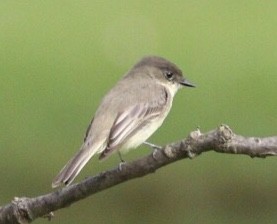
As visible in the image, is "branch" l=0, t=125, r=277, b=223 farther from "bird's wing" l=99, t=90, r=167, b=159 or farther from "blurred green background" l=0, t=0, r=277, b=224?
"blurred green background" l=0, t=0, r=277, b=224

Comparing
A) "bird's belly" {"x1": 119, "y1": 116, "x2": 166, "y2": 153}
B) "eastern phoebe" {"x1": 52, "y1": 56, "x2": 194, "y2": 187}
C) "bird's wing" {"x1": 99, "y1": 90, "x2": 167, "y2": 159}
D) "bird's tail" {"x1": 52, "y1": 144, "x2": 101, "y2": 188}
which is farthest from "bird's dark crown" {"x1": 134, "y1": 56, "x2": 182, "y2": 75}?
"bird's tail" {"x1": 52, "y1": 144, "x2": 101, "y2": 188}

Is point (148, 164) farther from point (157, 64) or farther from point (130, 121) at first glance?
point (157, 64)

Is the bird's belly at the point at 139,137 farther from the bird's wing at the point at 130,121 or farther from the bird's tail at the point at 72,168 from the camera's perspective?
the bird's tail at the point at 72,168

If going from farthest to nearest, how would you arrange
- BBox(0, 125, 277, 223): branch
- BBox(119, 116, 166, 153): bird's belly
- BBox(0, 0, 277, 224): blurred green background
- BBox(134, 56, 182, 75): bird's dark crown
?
BBox(0, 0, 277, 224): blurred green background → BBox(134, 56, 182, 75): bird's dark crown → BBox(119, 116, 166, 153): bird's belly → BBox(0, 125, 277, 223): branch

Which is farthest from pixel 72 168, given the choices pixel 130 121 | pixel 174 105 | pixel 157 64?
pixel 174 105

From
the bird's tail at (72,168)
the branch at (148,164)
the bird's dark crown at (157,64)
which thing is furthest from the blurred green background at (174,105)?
the branch at (148,164)

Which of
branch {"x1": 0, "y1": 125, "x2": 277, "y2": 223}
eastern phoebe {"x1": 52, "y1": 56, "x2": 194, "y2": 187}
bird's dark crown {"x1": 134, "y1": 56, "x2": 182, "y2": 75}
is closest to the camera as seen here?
branch {"x1": 0, "y1": 125, "x2": 277, "y2": 223}

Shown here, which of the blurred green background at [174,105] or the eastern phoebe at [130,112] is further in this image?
the blurred green background at [174,105]
